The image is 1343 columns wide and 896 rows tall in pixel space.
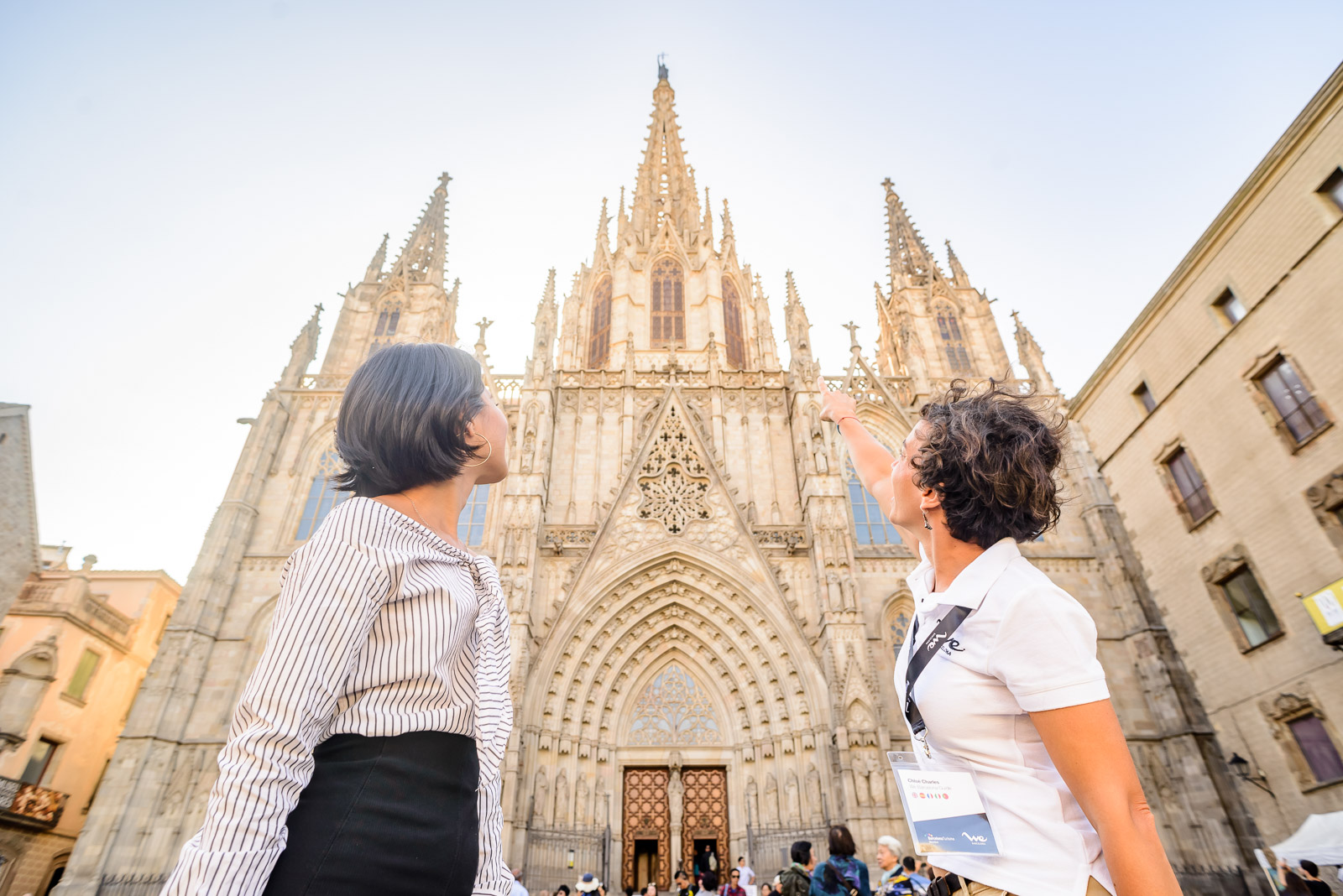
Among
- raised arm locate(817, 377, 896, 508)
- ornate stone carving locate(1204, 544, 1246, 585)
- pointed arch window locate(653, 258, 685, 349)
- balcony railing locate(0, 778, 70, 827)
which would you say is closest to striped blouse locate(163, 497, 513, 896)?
raised arm locate(817, 377, 896, 508)

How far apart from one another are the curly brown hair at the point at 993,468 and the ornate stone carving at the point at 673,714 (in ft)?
47.7

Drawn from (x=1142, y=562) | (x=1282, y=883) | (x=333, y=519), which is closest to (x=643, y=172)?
(x=1142, y=562)

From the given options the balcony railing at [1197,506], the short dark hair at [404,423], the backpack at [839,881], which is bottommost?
the backpack at [839,881]

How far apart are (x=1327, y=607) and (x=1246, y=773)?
384cm

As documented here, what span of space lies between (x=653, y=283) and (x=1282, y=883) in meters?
22.3

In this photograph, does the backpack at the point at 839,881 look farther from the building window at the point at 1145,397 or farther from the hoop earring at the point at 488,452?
the building window at the point at 1145,397

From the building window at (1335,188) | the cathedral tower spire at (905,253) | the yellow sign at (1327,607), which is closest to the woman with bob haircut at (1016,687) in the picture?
the yellow sign at (1327,607)

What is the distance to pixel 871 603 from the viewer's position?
16.5 metres

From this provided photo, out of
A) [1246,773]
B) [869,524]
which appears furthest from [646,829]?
[1246,773]

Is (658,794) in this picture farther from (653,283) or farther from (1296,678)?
(653,283)

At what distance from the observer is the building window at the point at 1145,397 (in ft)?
49.3

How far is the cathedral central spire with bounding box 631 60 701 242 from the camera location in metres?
29.1

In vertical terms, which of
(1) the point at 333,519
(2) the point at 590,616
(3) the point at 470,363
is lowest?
(1) the point at 333,519

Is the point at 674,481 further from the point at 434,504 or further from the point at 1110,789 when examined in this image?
the point at 1110,789
